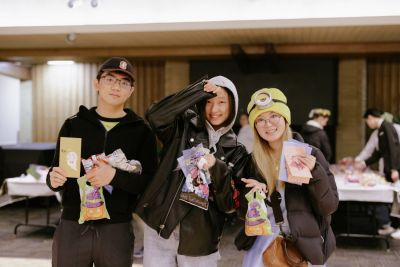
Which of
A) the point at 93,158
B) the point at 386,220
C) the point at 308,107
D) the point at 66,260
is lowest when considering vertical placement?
the point at 386,220

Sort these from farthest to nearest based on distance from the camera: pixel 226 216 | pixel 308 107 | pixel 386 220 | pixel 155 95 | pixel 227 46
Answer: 1. pixel 155 95
2. pixel 308 107
3. pixel 227 46
4. pixel 386 220
5. pixel 226 216

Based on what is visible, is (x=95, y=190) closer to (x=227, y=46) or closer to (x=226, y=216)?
(x=226, y=216)

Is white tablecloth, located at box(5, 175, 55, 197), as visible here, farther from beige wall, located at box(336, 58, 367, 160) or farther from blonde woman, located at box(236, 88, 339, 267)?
beige wall, located at box(336, 58, 367, 160)

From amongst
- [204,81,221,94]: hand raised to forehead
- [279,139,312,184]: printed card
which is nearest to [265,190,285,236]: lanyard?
[279,139,312,184]: printed card

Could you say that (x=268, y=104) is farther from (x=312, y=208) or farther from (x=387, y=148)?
(x=387, y=148)

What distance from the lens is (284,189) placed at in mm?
2170

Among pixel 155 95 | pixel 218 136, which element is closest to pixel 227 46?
pixel 155 95

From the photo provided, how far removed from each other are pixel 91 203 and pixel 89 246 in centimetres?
22

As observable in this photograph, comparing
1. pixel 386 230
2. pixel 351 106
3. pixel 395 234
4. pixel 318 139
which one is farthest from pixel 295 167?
pixel 351 106

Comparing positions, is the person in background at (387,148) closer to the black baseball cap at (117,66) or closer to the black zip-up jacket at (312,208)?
the black zip-up jacket at (312,208)

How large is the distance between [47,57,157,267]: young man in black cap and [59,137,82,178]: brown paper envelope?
0.12 feet

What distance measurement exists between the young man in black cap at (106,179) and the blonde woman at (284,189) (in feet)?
1.81

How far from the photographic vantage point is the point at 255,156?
2211 millimetres

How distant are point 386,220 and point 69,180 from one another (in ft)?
19.1
